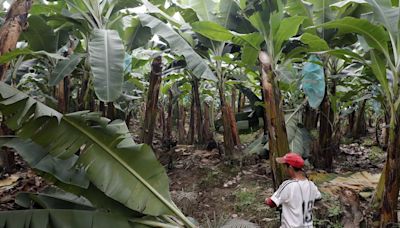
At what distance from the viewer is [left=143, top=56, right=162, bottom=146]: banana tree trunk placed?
544cm

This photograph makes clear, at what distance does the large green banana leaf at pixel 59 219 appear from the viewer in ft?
8.06

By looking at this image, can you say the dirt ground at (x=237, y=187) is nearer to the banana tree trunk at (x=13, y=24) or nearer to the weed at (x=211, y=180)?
the weed at (x=211, y=180)

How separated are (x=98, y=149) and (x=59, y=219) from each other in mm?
563

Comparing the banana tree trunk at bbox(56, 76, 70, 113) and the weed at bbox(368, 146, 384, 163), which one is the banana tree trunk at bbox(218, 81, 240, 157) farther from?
the weed at bbox(368, 146, 384, 163)

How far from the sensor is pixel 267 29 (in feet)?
13.1

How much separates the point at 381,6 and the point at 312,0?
1.40m

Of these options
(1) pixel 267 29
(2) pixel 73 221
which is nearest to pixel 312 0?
(1) pixel 267 29

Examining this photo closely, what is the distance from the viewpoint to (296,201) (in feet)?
8.89

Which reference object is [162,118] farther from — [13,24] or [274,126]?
[13,24]

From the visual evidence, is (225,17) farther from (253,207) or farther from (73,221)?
(73,221)

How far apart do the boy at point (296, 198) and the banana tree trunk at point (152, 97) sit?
10.2ft

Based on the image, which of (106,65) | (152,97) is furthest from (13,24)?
(152,97)

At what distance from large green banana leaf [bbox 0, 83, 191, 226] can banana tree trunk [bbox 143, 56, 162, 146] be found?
8.92 feet

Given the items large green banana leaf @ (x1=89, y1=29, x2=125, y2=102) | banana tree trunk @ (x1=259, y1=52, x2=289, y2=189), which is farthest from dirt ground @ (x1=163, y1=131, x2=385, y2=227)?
large green banana leaf @ (x1=89, y1=29, x2=125, y2=102)
